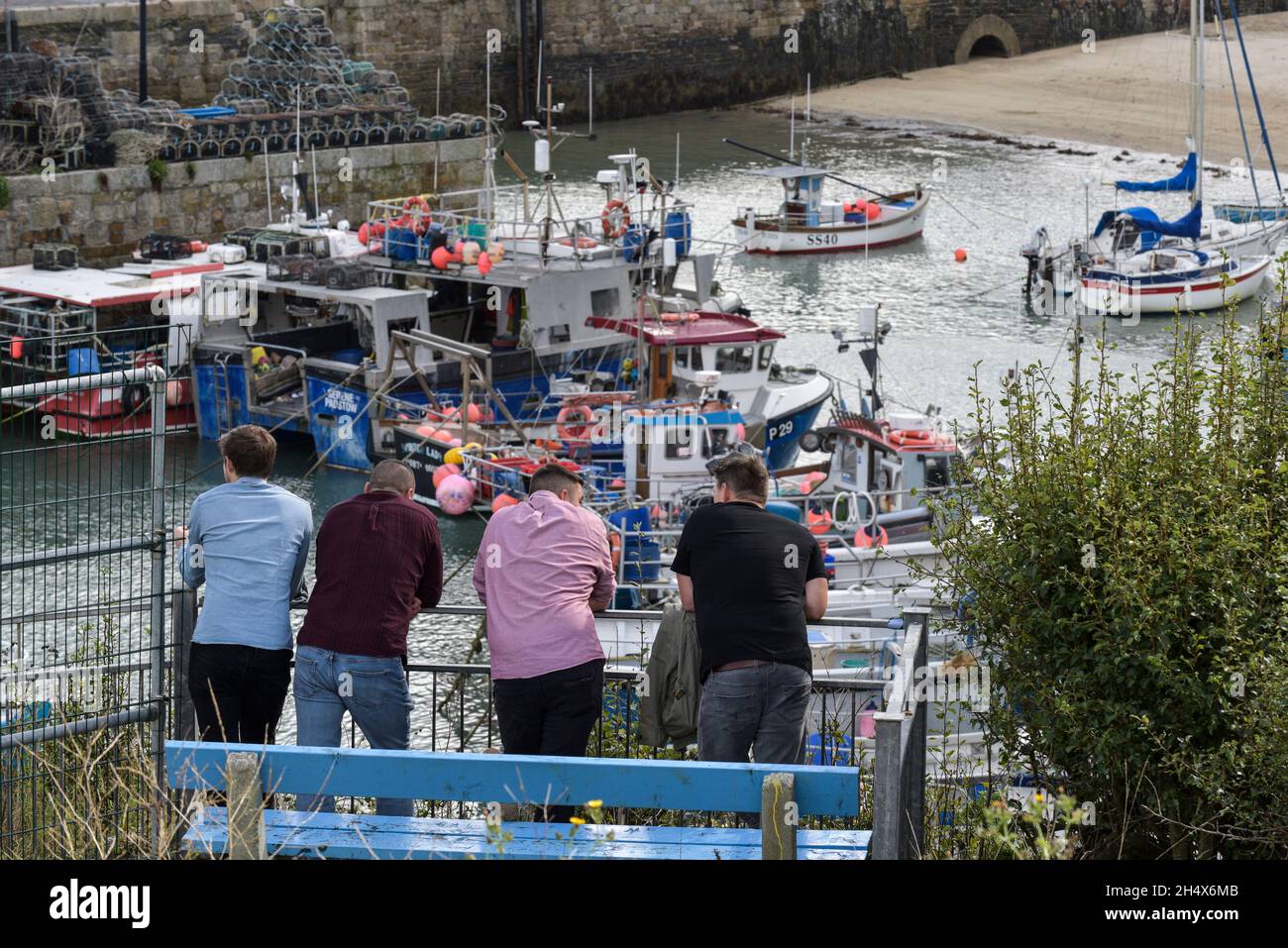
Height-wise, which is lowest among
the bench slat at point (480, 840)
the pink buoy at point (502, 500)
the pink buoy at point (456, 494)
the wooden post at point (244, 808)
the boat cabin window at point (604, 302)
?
the pink buoy at point (456, 494)

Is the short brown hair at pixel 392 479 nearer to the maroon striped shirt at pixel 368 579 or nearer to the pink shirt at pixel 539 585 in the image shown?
the maroon striped shirt at pixel 368 579

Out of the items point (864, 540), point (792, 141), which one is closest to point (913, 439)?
point (864, 540)

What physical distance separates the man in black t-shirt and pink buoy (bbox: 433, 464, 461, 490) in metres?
15.4

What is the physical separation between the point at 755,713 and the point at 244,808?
1.65m

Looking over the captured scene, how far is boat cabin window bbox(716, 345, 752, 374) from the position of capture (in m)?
23.5

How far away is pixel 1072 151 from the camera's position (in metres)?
50.7

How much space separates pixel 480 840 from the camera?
4.98 metres

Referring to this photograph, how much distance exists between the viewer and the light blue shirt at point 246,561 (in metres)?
5.94

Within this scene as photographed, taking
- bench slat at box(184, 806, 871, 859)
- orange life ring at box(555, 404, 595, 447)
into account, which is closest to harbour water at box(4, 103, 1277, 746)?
orange life ring at box(555, 404, 595, 447)

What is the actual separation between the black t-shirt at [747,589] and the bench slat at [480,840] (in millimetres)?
776

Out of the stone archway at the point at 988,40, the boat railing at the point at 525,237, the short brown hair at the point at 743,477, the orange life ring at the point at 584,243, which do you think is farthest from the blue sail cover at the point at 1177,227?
the stone archway at the point at 988,40
